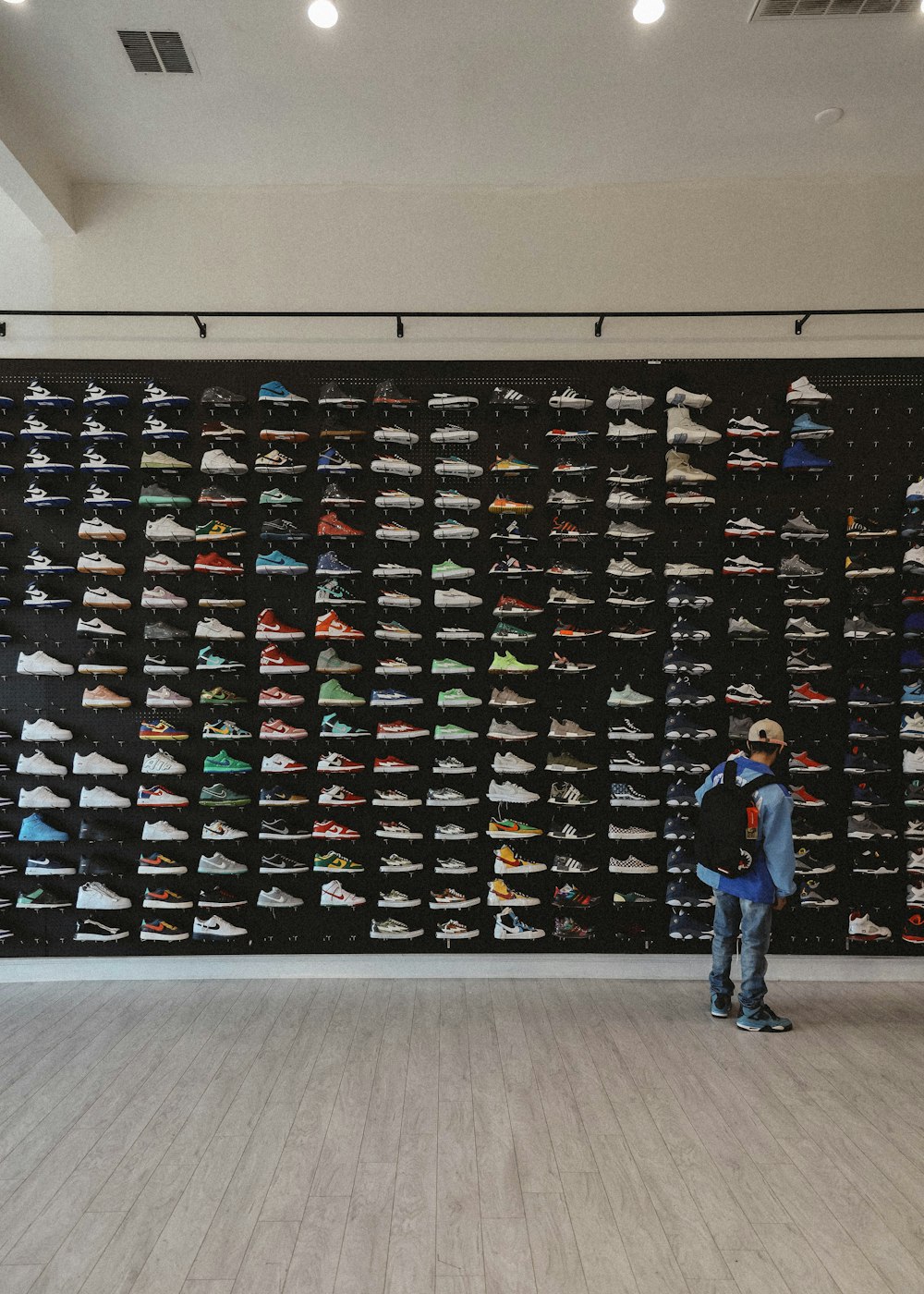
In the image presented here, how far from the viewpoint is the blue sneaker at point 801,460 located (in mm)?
5754

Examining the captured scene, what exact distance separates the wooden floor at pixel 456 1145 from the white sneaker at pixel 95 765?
143 centimetres

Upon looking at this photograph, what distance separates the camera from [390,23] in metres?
4.53

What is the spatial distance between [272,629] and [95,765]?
152 centimetres

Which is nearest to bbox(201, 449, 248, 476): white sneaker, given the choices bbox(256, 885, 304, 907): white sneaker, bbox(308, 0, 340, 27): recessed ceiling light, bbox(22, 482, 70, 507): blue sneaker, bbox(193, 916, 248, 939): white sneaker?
bbox(22, 482, 70, 507): blue sneaker

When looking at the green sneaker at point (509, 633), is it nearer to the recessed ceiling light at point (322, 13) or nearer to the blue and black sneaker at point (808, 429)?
the blue and black sneaker at point (808, 429)

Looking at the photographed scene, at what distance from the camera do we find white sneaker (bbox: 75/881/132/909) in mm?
5699

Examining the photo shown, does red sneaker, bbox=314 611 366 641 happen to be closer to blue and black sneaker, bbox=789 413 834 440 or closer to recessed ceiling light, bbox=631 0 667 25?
blue and black sneaker, bbox=789 413 834 440

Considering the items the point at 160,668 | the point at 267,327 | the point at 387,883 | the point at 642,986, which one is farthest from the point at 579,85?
the point at 642,986

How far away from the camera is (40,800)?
5773 mm

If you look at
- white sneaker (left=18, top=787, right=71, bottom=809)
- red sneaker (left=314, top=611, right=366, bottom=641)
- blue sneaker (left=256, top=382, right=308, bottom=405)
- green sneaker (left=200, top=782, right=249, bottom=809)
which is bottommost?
white sneaker (left=18, top=787, right=71, bottom=809)

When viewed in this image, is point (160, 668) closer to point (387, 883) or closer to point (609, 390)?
point (387, 883)

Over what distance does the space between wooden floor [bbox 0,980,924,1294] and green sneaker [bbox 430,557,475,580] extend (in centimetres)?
273

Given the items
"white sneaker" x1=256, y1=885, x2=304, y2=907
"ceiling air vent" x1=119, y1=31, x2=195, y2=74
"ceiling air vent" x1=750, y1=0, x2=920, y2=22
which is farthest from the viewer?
"white sneaker" x1=256, y1=885, x2=304, y2=907

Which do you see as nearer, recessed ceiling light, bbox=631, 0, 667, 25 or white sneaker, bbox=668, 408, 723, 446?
recessed ceiling light, bbox=631, 0, 667, 25
